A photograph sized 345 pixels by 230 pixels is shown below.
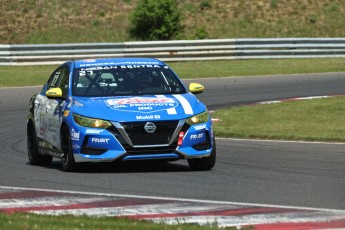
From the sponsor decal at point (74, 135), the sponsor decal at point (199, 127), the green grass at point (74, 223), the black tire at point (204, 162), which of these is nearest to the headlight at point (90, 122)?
the sponsor decal at point (74, 135)

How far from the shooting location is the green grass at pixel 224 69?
32900 millimetres

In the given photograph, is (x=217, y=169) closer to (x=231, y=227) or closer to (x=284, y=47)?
(x=231, y=227)

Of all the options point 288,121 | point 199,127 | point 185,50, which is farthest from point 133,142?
point 185,50

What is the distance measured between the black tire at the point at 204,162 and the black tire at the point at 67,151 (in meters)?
1.46

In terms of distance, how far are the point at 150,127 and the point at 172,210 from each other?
3272 mm

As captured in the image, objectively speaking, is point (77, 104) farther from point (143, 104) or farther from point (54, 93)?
point (143, 104)

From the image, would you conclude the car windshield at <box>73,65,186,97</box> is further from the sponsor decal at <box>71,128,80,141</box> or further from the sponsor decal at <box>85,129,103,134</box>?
the sponsor decal at <box>85,129,103,134</box>

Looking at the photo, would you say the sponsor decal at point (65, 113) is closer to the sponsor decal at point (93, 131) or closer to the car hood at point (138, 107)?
the car hood at point (138, 107)

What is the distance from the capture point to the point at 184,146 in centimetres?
1300

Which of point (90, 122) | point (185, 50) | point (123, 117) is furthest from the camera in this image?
point (185, 50)

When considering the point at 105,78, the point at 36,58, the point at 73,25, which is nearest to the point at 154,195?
the point at 105,78

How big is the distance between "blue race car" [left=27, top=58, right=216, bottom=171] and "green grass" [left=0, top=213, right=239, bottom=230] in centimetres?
387

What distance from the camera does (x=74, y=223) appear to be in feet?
27.9

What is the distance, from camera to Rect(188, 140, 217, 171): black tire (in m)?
13.4
